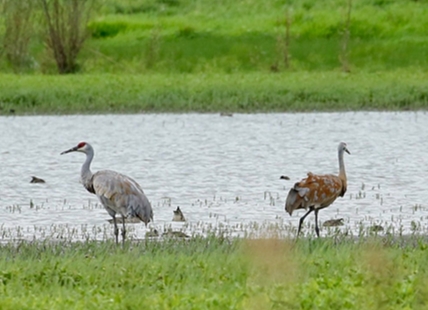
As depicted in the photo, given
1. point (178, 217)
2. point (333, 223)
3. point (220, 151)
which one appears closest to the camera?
point (333, 223)

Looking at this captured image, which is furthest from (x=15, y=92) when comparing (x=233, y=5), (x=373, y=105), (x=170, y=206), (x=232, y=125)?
(x=233, y=5)

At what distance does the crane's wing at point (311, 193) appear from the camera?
998cm

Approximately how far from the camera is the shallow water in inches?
452

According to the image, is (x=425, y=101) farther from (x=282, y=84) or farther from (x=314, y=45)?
(x=314, y=45)

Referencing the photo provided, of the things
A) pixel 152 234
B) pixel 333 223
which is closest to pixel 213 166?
pixel 333 223

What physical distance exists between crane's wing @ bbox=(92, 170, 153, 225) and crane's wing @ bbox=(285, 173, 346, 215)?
3.97ft

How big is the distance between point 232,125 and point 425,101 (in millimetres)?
4024

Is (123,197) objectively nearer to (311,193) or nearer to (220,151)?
(311,193)

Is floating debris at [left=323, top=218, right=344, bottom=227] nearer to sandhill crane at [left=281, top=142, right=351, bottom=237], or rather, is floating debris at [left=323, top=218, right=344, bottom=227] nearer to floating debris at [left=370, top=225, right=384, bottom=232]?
floating debris at [left=370, top=225, right=384, bottom=232]

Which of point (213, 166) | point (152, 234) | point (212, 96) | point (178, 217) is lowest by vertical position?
point (152, 234)

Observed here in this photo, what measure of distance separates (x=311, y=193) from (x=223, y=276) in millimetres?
2707

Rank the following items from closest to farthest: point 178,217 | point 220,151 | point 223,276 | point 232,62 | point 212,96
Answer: point 223,276 < point 178,217 < point 220,151 < point 212,96 < point 232,62

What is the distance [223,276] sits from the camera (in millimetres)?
7410

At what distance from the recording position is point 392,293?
256 inches
